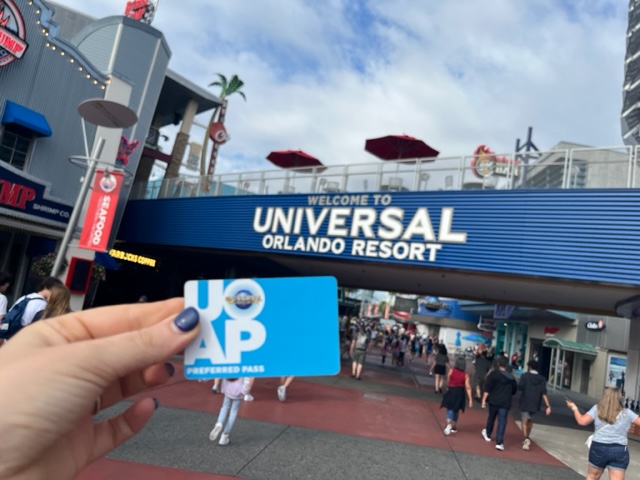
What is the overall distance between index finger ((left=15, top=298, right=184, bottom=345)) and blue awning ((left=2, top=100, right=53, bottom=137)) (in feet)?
49.8

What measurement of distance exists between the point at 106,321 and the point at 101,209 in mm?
11977

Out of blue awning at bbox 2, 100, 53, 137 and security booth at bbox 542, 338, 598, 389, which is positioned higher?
blue awning at bbox 2, 100, 53, 137

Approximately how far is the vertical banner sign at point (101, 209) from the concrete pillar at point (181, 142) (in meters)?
13.9

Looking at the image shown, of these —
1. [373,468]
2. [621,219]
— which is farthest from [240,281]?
[621,219]

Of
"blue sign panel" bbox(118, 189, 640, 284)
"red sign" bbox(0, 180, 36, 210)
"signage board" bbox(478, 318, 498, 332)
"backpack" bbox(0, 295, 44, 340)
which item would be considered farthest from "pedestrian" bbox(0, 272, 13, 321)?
"signage board" bbox(478, 318, 498, 332)

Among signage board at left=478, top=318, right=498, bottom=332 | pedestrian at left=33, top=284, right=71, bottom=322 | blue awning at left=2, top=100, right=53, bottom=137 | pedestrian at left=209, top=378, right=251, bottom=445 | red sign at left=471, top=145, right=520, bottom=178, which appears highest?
red sign at left=471, top=145, right=520, bottom=178

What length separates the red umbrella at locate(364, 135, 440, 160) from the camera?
17.5 meters

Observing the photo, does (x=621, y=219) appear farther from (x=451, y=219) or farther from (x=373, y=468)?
(x=373, y=468)

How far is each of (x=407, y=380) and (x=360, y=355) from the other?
340 cm

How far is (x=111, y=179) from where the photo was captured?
12461mm

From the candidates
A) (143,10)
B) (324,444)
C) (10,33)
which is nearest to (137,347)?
(324,444)

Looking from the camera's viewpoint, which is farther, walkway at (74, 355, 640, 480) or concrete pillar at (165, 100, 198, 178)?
concrete pillar at (165, 100, 198, 178)

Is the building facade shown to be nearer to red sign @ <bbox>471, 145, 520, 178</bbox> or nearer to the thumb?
red sign @ <bbox>471, 145, 520, 178</bbox>

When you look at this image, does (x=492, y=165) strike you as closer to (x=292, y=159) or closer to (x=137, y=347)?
(x=292, y=159)
